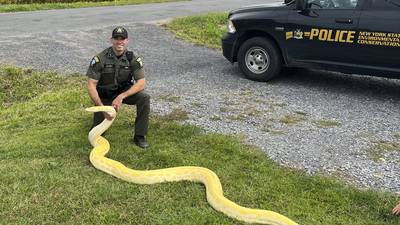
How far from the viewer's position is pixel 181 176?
16.1ft

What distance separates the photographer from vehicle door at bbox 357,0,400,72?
7.52m

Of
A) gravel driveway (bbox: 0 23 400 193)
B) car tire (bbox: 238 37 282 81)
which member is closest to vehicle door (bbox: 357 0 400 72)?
gravel driveway (bbox: 0 23 400 193)

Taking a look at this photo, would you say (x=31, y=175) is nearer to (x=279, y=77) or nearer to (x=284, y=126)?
(x=284, y=126)

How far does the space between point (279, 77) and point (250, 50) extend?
755 mm

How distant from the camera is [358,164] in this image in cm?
534

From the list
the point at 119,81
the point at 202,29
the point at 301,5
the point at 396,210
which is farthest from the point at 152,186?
the point at 202,29

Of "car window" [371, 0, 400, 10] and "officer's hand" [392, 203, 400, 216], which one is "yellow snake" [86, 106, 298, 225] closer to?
"officer's hand" [392, 203, 400, 216]

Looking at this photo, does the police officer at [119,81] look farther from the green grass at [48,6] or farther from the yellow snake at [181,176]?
the green grass at [48,6]

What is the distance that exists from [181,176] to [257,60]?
14.9 feet

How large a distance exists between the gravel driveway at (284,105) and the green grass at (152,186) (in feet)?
1.27

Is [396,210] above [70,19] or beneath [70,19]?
above

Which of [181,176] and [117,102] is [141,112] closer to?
[117,102]

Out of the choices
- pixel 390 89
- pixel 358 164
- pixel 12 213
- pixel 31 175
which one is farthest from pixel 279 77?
pixel 12 213

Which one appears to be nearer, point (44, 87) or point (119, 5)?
point (44, 87)
